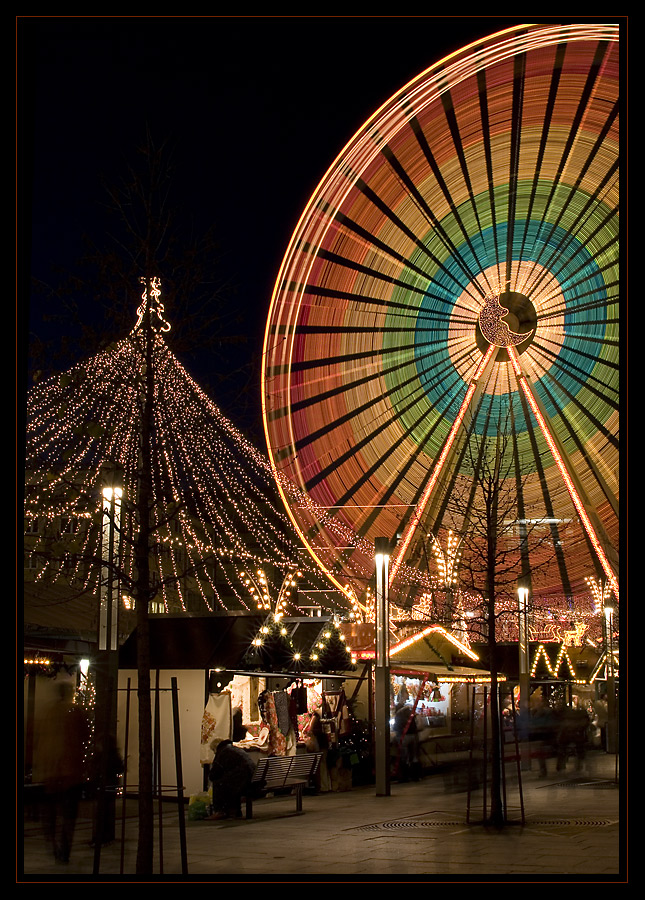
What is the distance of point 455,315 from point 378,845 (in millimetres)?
14971

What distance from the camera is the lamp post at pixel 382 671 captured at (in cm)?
1683

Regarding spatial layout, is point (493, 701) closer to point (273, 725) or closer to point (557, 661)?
point (273, 725)

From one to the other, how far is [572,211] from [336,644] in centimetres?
985

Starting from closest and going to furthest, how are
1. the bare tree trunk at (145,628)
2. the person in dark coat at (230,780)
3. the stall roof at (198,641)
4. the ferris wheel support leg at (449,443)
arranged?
→ the bare tree trunk at (145,628)
the person in dark coat at (230,780)
the stall roof at (198,641)
the ferris wheel support leg at (449,443)

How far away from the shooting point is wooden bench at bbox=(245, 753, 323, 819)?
14.9 metres

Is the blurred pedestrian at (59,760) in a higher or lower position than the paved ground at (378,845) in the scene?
higher

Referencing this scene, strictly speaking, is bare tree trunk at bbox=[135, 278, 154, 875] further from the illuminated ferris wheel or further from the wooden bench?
the illuminated ferris wheel

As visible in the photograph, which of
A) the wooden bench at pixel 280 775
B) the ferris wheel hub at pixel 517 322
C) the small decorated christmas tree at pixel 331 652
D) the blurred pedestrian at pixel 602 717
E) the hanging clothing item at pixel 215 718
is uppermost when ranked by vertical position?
the ferris wheel hub at pixel 517 322

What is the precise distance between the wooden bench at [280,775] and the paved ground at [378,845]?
276 mm

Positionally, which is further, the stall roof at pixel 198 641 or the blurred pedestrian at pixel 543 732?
the blurred pedestrian at pixel 543 732

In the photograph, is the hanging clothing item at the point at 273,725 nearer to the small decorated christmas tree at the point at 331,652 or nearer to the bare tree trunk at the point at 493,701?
the small decorated christmas tree at the point at 331,652

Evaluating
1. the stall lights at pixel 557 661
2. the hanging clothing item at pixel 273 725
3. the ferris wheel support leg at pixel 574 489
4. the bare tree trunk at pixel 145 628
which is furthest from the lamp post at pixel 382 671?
the stall lights at pixel 557 661

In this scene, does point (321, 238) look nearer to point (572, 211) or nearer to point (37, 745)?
point (572, 211)
